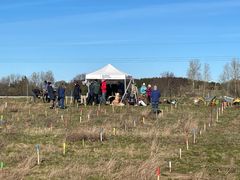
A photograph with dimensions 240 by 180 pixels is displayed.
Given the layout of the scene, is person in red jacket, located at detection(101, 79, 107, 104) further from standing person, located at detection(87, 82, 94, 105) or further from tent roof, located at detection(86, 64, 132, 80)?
tent roof, located at detection(86, 64, 132, 80)

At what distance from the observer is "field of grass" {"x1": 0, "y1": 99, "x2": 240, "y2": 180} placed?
10766 mm

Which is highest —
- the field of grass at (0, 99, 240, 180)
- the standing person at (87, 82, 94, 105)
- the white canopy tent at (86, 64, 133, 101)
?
the white canopy tent at (86, 64, 133, 101)

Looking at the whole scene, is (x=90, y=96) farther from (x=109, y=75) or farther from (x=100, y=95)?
(x=109, y=75)

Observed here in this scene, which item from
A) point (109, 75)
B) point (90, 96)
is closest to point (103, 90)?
point (90, 96)

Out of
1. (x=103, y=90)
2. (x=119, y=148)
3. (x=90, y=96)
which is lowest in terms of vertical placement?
(x=119, y=148)

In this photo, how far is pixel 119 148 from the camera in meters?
14.2

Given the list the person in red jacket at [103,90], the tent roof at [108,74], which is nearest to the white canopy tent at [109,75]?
the tent roof at [108,74]

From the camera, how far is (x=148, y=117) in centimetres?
2303

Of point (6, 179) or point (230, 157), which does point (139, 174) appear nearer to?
point (6, 179)

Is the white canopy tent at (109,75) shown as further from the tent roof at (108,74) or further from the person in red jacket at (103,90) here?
the person in red jacket at (103,90)

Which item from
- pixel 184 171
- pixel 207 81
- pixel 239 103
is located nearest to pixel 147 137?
pixel 184 171

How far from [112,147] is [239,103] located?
21395 millimetres

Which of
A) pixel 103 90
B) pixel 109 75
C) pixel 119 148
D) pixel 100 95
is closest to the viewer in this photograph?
pixel 119 148

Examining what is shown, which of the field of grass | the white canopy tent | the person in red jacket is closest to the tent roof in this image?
the white canopy tent
